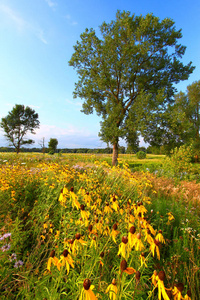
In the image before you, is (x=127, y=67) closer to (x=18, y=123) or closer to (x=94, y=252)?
(x=94, y=252)

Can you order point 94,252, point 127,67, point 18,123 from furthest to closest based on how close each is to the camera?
point 18,123 < point 127,67 < point 94,252

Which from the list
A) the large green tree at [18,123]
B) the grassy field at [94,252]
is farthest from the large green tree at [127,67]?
the large green tree at [18,123]

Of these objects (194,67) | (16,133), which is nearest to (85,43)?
(194,67)

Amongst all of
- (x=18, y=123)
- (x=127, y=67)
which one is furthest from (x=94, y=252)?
(x=18, y=123)

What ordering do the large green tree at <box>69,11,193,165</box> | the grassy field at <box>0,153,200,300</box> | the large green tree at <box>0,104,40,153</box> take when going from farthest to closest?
the large green tree at <box>0,104,40,153</box> < the large green tree at <box>69,11,193,165</box> < the grassy field at <box>0,153,200,300</box>

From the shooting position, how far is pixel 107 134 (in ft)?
40.8

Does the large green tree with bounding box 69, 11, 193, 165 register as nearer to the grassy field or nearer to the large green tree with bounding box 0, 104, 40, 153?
the grassy field

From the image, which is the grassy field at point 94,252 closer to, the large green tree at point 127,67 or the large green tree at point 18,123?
the large green tree at point 127,67

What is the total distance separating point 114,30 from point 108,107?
21.0 feet

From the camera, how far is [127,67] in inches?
502

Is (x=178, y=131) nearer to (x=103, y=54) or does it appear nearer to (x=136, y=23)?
(x=103, y=54)

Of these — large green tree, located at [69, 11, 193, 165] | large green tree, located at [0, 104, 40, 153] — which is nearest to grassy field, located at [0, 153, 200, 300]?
large green tree, located at [69, 11, 193, 165]

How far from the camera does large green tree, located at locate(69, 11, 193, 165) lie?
470 inches

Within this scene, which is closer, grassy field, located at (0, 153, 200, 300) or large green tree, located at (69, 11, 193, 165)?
grassy field, located at (0, 153, 200, 300)
